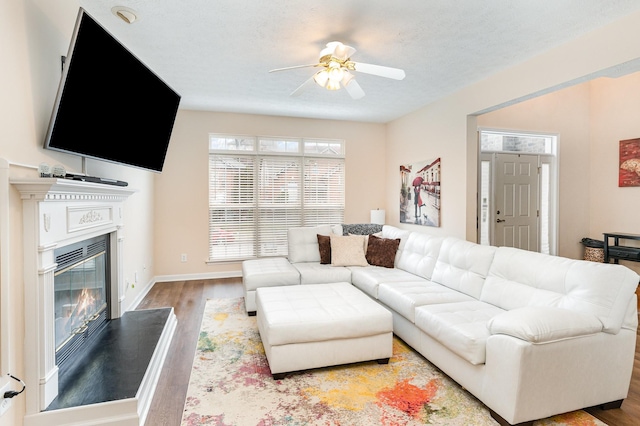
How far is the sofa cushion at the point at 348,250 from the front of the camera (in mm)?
4113

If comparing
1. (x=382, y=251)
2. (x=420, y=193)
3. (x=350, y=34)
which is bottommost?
(x=382, y=251)

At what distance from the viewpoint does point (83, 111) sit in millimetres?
2096

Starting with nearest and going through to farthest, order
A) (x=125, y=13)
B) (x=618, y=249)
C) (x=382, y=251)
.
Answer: (x=125, y=13)
(x=382, y=251)
(x=618, y=249)

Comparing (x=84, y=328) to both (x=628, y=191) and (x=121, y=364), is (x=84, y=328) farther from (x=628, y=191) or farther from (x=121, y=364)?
(x=628, y=191)

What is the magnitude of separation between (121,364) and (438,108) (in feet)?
15.3

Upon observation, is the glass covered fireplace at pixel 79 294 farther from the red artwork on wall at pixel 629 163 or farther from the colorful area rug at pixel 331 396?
the red artwork on wall at pixel 629 163

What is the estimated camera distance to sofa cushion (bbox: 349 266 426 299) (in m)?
3.40

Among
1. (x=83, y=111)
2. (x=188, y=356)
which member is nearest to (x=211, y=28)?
(x=83, y=111)

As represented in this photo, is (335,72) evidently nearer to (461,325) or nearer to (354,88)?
(354,88)

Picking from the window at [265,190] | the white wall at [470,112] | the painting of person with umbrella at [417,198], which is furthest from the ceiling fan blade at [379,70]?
the window at [265,190]

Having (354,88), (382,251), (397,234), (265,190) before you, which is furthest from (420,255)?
(265,190)

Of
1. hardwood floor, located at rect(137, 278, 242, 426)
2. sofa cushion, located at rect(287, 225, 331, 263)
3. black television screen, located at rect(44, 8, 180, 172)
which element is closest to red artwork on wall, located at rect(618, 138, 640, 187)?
sofa cushion, located at rect(287, 225, 331, 263)

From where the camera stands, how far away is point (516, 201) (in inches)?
200

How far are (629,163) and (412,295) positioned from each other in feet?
15.3
